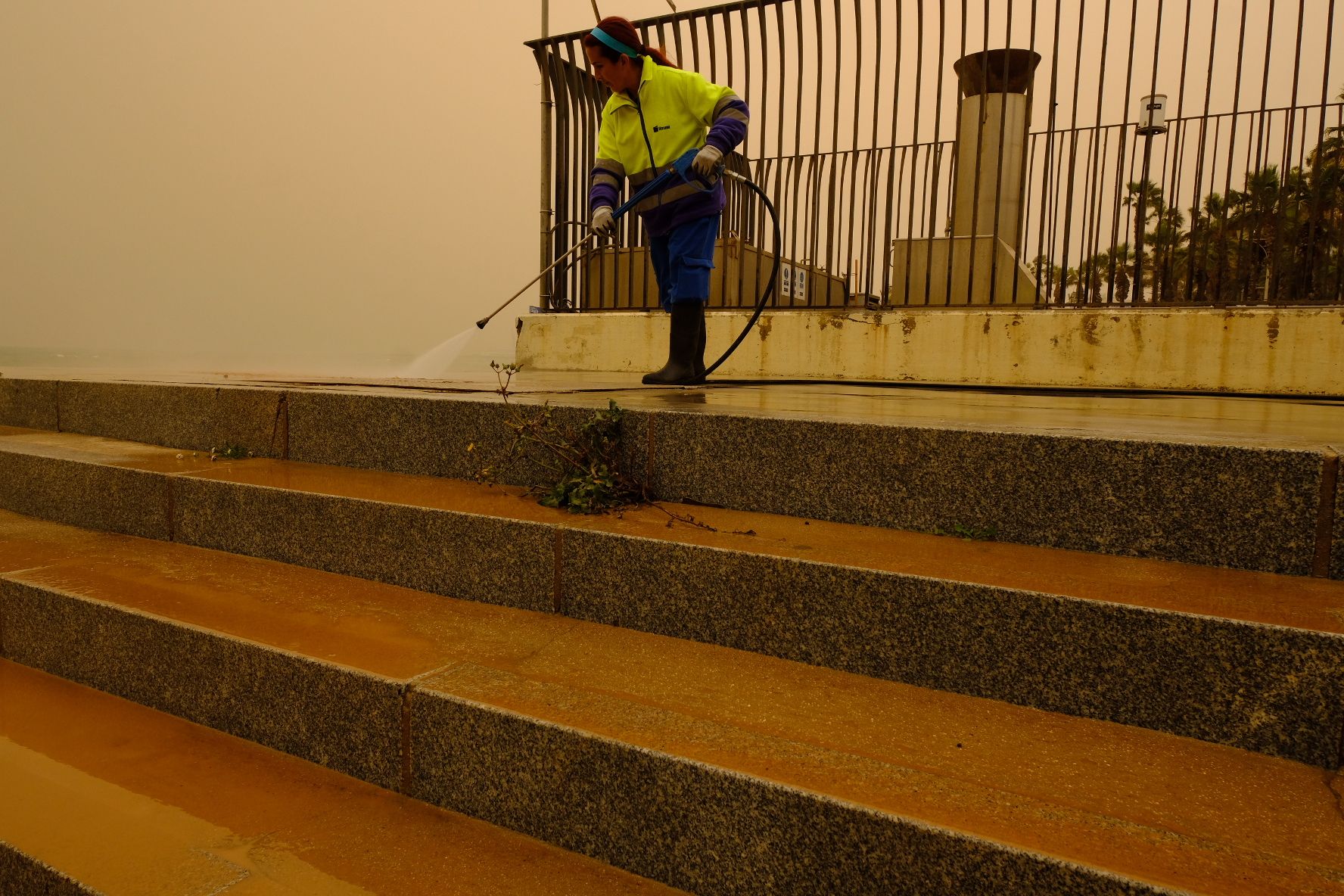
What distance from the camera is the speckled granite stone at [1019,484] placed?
1.76 metres

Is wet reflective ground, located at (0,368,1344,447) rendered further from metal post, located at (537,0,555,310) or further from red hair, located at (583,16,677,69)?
metal post, located at (537,0,555,310)

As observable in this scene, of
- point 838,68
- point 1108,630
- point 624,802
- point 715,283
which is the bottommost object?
point 624,802

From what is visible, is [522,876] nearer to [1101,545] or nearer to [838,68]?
[1101,545]

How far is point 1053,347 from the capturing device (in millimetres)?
4895

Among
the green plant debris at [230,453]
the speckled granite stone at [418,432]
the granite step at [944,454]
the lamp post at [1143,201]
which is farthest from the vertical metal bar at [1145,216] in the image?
the green plant debris at [230,453]

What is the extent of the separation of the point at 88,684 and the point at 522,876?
1.61 meters

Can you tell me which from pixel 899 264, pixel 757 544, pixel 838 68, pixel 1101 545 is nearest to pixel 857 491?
pixel 757 544

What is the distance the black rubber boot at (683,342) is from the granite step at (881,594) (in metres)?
1.82

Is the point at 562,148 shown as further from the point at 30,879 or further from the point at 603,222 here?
the point at 30,879

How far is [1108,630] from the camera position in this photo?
5.02ft

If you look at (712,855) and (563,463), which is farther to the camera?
(563,463)

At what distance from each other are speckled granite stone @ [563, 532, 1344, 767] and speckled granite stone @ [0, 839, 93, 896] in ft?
3.66

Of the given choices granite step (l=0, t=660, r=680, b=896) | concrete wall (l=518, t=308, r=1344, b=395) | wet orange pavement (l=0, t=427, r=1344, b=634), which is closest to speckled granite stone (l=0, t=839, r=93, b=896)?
granite step (l=0, t=660, r=680, b=896)

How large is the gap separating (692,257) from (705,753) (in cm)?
322
